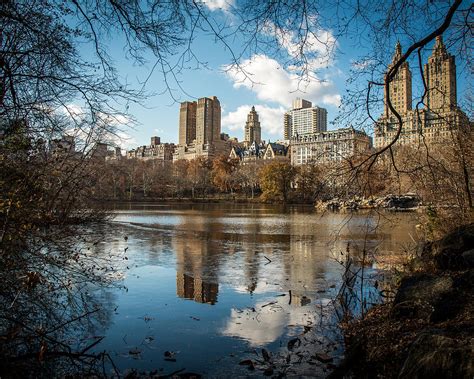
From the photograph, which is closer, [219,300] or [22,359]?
[22,359]

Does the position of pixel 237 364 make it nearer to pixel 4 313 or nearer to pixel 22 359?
pixel 22 359

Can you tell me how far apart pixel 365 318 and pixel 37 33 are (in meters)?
6.39

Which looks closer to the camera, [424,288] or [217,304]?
[424,288]

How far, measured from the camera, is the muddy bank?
3.25 meters

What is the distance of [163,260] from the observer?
14125 millimetres

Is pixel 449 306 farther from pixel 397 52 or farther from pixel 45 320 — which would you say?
pixel 45 320

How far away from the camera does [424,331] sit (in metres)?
3.96

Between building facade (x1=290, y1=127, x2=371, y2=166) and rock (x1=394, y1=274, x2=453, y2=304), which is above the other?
building facade (x1=290, y1=127, x2=371, y2=166)

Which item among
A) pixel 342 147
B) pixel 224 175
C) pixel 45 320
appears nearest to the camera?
pixel 342 147

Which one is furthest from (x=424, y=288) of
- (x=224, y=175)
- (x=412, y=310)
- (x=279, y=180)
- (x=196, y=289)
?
(x=224, y=175)

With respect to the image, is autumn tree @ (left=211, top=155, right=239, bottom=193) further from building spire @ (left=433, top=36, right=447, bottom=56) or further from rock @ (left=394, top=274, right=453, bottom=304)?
building spire @ (left=433, top=36, right=447, bottom=56)

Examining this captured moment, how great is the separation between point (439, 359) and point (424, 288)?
3154mm

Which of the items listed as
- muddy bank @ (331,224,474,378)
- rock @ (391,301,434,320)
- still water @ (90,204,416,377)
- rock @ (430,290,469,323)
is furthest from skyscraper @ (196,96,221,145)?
rock @ (391,301,434,320)

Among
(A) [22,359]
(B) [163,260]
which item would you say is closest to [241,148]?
(B) [163,260]
